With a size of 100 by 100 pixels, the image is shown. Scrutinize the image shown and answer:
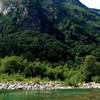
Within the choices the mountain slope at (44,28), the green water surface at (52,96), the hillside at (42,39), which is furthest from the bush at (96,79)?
the mountain slope at (44,28)

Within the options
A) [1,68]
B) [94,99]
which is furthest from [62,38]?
[94,99]

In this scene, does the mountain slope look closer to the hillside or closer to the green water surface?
the hillside

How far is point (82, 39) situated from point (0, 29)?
176ft

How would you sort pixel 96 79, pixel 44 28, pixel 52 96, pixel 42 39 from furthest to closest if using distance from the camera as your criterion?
pixel 44 28 < pixel 42 39 < pixel 96 79 < pixel 52 96

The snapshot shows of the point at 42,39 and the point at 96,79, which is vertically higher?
the point at 42,39

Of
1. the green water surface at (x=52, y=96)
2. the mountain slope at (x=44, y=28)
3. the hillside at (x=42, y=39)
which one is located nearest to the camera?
the green water surface at (x=52, y=96)

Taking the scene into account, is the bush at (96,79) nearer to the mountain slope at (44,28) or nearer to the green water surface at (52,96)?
the green water surface at (52,96)

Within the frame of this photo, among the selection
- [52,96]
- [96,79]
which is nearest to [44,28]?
[96,79]

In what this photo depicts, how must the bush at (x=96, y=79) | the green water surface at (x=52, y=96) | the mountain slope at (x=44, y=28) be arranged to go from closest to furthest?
the green water surface at (x=52, y=96), the bush at (x=96, y=79), the mountain slope at (x=44, y=28)

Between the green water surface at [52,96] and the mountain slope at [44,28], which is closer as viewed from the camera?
the green water surface at [52,96]

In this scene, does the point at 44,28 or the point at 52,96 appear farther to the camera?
the point at 44,28

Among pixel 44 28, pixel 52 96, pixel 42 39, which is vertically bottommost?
pixel 52 96

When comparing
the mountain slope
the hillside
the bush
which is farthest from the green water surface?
the mountain slope

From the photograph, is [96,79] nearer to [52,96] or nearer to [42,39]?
[52,96]
